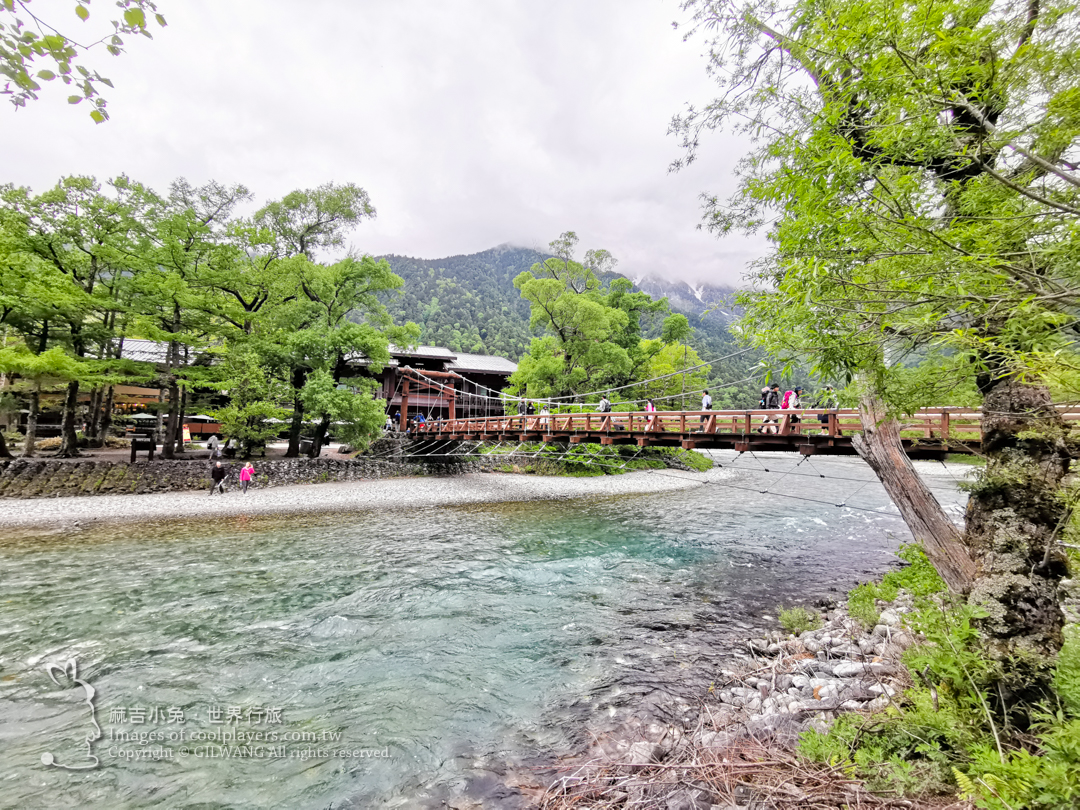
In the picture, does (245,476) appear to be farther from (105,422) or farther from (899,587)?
(899,587)

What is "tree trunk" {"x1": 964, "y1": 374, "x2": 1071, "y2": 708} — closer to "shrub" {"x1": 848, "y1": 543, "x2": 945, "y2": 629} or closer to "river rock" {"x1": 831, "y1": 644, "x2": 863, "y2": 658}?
"river rock" {"x1": 831, "y1": 644, "x2": 863, "y2": 658}

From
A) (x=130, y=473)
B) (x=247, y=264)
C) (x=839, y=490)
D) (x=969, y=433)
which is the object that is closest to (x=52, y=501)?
(x=130, y=473)

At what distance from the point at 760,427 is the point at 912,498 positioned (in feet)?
15.1

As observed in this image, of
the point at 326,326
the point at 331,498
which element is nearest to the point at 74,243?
the point at 326,326

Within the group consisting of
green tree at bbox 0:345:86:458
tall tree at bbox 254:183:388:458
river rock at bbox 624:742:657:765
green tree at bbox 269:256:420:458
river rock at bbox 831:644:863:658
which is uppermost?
tall tree at bbox 254:183:388:458

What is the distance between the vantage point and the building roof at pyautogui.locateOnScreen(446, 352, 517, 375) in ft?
90.5

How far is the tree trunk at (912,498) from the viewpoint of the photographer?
4011 mm

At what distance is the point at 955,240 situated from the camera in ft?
5.93

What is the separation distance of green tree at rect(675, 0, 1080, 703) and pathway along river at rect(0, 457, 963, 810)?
8.78ft

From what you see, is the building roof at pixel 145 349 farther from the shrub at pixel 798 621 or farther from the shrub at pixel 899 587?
the shrub at pixel 899 587

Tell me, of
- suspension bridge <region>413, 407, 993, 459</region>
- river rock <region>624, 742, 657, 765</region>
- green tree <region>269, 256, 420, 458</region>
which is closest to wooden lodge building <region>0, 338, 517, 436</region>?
green tree <region>269, 256, 420, 458</region>

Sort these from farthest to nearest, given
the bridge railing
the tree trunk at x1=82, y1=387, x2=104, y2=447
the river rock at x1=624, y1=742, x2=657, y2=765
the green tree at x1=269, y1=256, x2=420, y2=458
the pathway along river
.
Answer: the tree trunk at x1=82, y1=387, x2=104, y2=447
the green tree at x1=269, y1=256, x2=420, y2=458
the bridge railing
the pathway along river
the river rock at x1=624, y1=742, x2=657, y2=765

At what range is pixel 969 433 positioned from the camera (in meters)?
6.43

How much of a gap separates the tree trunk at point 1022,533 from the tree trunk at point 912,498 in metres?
0.80
